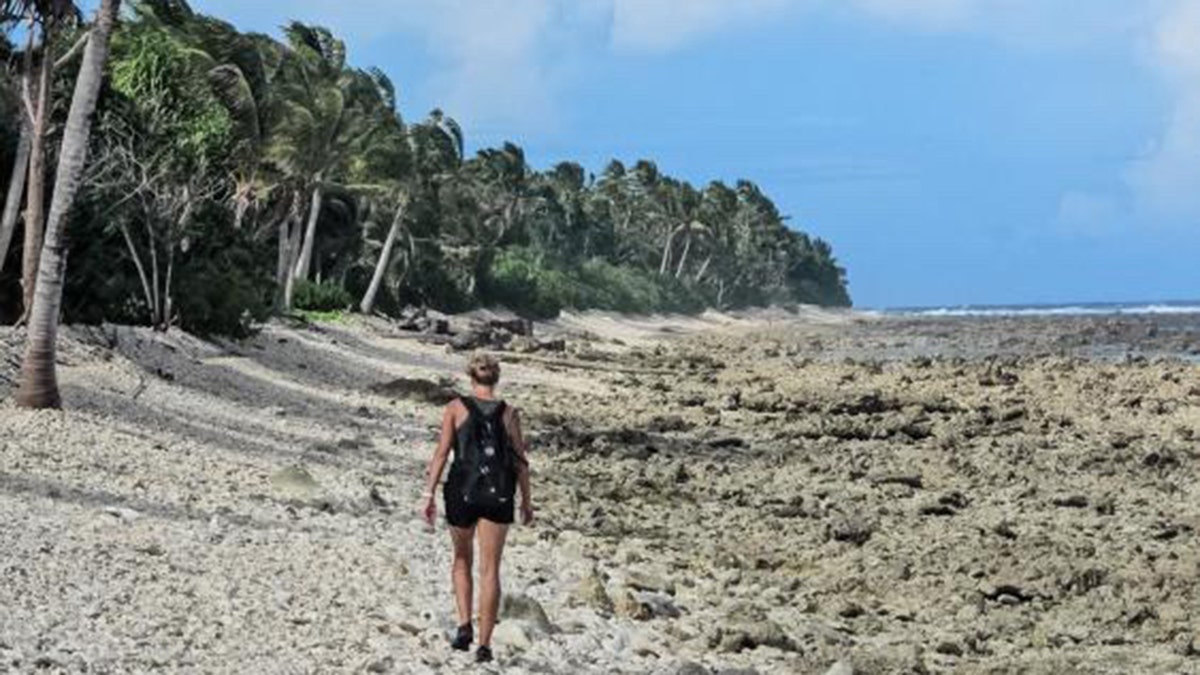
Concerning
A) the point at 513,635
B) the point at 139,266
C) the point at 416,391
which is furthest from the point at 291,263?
the point at 513,635

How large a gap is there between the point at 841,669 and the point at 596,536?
4.52 metres

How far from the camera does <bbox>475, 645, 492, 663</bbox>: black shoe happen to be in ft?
25.8

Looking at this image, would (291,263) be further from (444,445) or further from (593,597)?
(444,445)

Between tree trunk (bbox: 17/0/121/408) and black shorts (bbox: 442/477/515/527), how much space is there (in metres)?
8.21

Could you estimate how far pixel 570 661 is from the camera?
8391mm

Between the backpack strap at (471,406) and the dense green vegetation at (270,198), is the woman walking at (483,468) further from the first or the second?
the dense green vegetation at (270,198)

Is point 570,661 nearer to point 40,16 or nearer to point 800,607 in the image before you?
point 800,607

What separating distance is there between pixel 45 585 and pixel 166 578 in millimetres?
865

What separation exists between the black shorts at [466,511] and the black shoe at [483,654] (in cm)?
82

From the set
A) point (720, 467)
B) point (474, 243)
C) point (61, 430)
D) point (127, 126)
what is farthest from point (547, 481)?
point (474, 243)

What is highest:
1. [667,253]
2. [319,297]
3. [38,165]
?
[667,253]

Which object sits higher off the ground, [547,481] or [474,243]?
[474,243]

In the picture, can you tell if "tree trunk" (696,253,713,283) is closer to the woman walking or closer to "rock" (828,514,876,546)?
"rock" (828,514,876,546)

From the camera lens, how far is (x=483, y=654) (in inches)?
310
